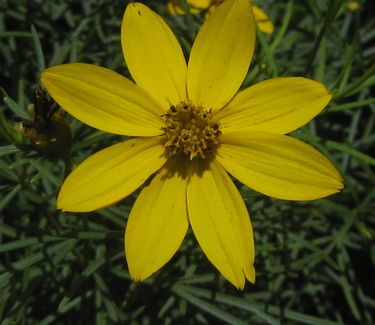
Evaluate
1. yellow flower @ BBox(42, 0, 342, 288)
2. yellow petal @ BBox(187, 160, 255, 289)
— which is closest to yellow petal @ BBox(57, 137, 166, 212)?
yellow flower @ BBox(42, 0, 342, 288)

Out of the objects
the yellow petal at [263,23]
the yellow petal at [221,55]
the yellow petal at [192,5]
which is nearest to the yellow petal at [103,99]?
the yellow petal at [221,55]

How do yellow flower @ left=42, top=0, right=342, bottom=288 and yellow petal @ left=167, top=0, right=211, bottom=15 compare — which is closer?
yellow flower @ left=42, top=0, right=342, bottom=288

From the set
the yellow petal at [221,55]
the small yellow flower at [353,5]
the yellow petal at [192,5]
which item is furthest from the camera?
the small yellow flower at [353,5]

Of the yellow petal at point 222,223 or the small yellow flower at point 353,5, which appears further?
the small yellow flower at point 353,5

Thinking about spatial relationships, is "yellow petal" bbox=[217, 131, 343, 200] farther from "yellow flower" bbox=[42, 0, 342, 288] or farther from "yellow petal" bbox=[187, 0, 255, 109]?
"yellow petal" bbox=[187, 0, 255, 109]

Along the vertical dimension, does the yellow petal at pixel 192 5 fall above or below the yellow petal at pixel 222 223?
above

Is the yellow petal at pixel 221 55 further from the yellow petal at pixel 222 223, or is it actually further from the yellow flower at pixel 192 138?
the yellow petal at pixel 222 223

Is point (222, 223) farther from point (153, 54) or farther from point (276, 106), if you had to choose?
point (153, 54)

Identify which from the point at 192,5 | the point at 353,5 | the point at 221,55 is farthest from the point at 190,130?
the point at 353,5

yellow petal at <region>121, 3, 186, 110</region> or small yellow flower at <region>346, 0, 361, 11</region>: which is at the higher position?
yellow petal at <region>121, 3, 186, 110</region>
